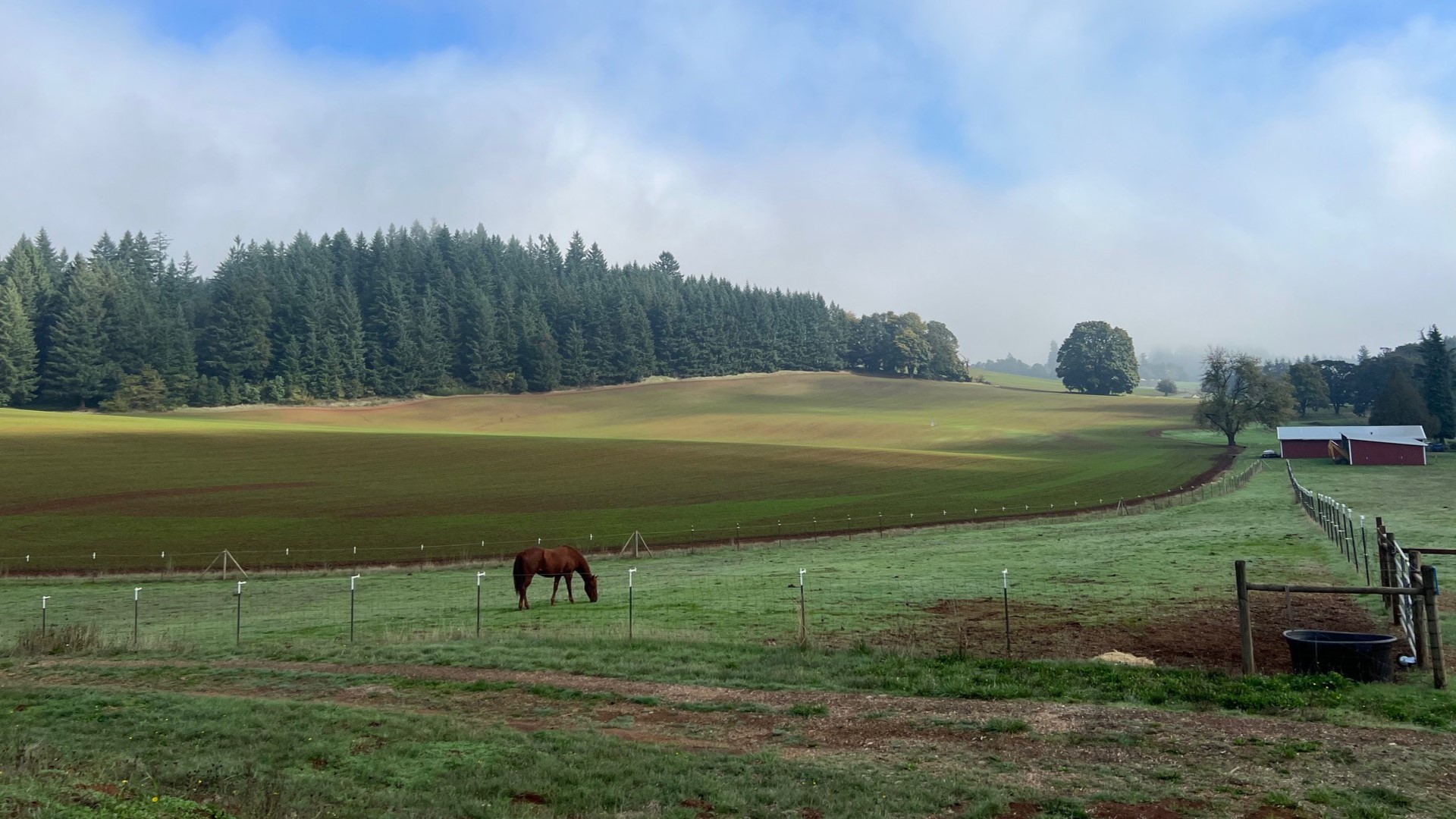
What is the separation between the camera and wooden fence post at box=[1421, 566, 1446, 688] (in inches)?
520

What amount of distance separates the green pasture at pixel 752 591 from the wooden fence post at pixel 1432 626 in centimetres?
508

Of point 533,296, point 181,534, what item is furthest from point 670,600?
point 533,296

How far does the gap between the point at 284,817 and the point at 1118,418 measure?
128239mm

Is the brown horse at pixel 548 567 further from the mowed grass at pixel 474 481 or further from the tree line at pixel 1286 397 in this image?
the tree line at pixel 1286 397

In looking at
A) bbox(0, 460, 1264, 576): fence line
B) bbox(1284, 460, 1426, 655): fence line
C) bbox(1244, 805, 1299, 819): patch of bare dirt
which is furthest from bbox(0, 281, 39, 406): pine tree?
bbox(1244, 805, 1299, 819): patch of bare dirt

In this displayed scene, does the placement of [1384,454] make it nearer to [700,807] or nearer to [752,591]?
[752,591]

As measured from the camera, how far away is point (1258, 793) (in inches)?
366

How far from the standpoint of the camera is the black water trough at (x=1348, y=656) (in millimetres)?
13531

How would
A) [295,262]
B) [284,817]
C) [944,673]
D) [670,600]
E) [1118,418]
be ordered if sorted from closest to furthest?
1. [284,817]
2. [944,673]
3. [670,600]
4. [1118,418]
5. [295,262]

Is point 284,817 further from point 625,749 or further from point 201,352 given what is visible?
point 201,352

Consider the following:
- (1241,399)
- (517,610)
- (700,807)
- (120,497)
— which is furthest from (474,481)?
(1241,399)

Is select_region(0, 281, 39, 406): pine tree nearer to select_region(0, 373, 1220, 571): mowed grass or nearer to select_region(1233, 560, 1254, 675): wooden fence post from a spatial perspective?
select_region(0, 373, 1220, 571): mowed grass

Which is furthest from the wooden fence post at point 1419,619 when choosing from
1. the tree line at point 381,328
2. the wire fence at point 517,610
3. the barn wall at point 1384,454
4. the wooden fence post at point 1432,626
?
the tree line at point 381,328

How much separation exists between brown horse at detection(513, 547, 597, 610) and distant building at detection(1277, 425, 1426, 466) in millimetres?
74615
